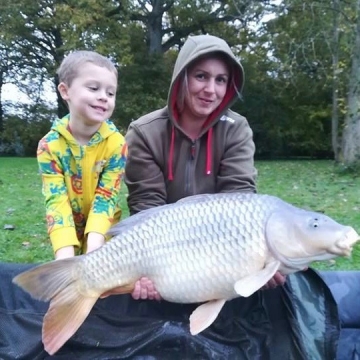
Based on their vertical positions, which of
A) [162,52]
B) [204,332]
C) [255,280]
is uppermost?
[162,52]

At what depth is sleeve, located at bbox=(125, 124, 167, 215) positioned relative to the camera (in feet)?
6.64

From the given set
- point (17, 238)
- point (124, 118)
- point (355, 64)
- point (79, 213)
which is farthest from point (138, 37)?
point (79, 213)

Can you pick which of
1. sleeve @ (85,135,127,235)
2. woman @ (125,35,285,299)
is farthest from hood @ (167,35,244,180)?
sleeve @ (85,135,127,235)

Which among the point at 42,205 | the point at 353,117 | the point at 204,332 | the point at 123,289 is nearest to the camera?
the point at 123,289

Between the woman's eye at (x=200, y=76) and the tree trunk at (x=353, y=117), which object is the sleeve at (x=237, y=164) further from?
the tree trunk at (x=353, y=117)

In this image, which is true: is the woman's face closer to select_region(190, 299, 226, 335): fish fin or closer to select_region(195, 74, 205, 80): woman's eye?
select_region(195, 74, 205, 80): woman's eye

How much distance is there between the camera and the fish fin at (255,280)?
54.1 inches

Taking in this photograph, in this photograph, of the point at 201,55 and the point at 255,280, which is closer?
the point at 255,280

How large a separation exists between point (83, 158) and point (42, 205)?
132 inches

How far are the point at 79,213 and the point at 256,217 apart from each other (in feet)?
2.52

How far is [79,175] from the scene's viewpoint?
6.37 feet

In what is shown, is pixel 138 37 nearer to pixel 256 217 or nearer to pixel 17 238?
pixel 17 238

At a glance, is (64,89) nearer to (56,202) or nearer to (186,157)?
(56,202)

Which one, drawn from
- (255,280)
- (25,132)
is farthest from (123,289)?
(25,132)
